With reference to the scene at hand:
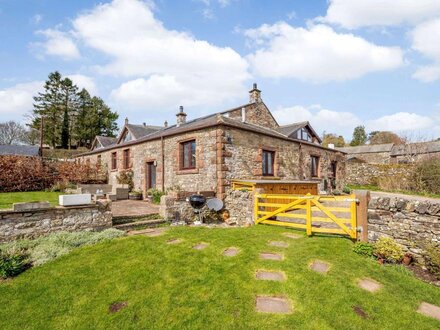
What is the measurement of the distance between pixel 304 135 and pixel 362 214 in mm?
13516

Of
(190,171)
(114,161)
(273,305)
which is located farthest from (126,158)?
(273,305)

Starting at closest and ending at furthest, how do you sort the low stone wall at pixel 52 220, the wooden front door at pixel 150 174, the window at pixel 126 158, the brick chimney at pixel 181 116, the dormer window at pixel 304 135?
1. the low stone wall at pixel 52 220
2. the wooden front door at pixel 150 174
3. the dormer window at pixel 304 135
4. the window at pixel 126 158
5. the brick chimney at pixel 181 116

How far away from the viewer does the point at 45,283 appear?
17.7 ft

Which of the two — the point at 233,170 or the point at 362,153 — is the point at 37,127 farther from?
the point at 362,153

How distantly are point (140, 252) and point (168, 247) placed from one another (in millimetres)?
745

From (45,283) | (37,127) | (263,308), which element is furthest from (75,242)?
(37,127)

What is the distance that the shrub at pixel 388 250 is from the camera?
609cm

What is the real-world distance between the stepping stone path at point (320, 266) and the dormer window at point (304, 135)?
14.0 m

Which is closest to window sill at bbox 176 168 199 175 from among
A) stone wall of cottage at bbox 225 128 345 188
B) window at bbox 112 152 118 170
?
stone wall of cottage at bbox 225 128 345 188

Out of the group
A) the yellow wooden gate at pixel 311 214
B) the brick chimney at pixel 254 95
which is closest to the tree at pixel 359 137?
the brick chimney at pixel 254 95

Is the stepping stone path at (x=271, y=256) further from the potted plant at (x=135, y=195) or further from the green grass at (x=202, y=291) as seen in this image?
the potted plant at (x=135, y=195)

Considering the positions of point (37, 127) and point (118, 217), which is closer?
point (118, 217)

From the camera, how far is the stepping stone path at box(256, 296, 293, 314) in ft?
13.8

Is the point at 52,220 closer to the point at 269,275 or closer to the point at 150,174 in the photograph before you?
the point at 269,275
